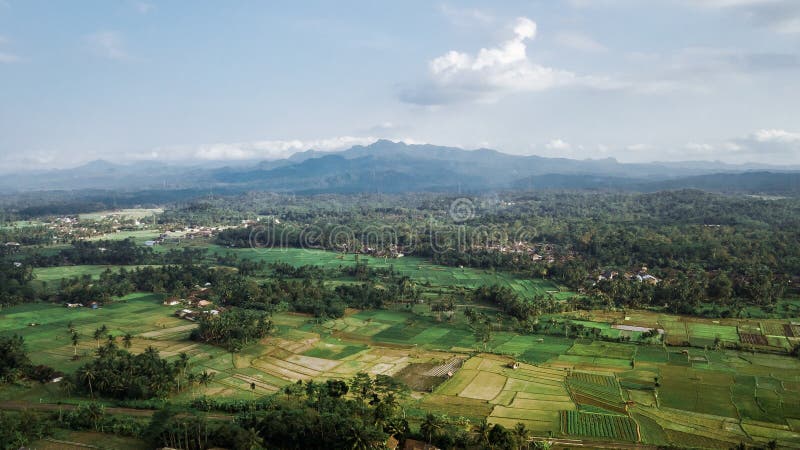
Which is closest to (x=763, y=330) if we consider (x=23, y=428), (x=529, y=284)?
(x=529, y=284)

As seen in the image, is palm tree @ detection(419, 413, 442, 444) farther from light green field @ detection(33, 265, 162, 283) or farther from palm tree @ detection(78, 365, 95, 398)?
light green field @ detection(33, 265, 162, 283)

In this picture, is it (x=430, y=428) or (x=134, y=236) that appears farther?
(x=134, y=236)

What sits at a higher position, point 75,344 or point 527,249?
point 75,344

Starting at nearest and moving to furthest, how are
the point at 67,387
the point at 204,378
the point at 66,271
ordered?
1. the point at 67,387
2. the point at 204,378
3. the point at 66,271

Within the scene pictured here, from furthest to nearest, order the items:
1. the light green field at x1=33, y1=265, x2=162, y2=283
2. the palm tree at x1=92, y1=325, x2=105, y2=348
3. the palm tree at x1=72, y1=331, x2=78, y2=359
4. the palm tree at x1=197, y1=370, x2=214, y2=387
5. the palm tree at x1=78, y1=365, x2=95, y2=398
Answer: the light green field at x1=33, y1=265, x2=162, y2=283, the palm tree at x1=92, y1=325, x2=105, y2=348, the palm tree at x1=72, y1=331, x2=78, y2=359, the palm tree at x1=197, y1=370, x2=214, y2=387, the palm tree at x1=78, y1=365, x2=95, y2=398

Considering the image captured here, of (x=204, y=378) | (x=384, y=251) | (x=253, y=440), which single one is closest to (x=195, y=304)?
(x=204, y=378)

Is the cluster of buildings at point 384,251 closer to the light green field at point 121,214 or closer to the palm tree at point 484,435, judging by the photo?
the palm tree at point 484,435

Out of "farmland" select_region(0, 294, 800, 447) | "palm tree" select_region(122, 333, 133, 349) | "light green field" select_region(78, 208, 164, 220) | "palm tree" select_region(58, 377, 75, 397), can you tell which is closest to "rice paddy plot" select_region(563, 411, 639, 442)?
→ "farmland" select_region(0, 294, 800, 447)

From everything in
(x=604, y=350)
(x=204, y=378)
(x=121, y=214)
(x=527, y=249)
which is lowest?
(x=604, y=350)

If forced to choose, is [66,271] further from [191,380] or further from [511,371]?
[511,371]

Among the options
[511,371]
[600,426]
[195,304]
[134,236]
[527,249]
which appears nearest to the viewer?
[600,426]

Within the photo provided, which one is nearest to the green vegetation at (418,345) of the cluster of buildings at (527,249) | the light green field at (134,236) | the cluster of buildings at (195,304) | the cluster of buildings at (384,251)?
the cluster of buildings at (195,304)
